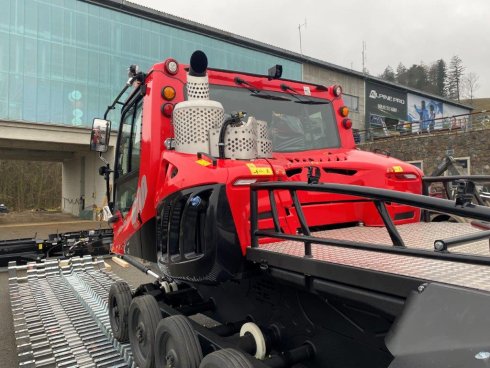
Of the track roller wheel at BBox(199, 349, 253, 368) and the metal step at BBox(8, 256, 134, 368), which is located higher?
the track roller wheel at BBox(199, 349, 253, 368)

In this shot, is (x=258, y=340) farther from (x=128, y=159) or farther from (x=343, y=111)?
(x=343, y=111)

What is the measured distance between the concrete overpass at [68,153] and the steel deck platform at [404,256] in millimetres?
15559

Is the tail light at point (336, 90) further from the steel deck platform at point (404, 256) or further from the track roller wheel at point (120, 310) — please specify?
the track roller wheel at point (120, 310)

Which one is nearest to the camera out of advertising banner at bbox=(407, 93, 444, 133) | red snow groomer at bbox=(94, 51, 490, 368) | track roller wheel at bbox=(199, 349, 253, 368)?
red snow groomer at bbox=(94, 51, 490, 368)

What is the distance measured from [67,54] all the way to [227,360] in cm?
2390

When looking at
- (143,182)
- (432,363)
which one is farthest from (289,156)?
(432,363)

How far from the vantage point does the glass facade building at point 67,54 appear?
21.2 m

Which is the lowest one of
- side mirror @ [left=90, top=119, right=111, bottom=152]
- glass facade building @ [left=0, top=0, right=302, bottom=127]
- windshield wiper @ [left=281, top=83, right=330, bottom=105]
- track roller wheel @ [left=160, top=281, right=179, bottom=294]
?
track roller wheel @ [left=160, top=281, right=179, bottom=294]

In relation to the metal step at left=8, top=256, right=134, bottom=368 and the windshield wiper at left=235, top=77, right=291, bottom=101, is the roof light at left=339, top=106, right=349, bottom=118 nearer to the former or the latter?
the windshield wiper at left=235, top=77, right=291, bottom=101

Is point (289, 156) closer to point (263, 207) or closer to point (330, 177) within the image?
point (330, 177)

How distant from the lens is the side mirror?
452 centimetres

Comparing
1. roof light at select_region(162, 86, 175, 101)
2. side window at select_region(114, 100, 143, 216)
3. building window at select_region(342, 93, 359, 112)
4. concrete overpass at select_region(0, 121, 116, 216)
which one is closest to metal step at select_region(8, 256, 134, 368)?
side window at select_region(114, 100, 143, 216)

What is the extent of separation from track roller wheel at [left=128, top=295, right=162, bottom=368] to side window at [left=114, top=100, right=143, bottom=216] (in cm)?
107

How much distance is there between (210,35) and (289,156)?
86.4 feet
